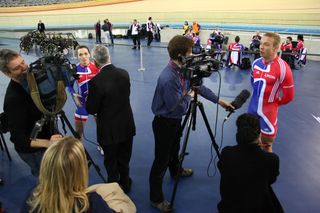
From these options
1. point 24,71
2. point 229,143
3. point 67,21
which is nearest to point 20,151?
point 24,71

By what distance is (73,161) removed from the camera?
1242mm

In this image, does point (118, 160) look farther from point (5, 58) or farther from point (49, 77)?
point (5, 58)

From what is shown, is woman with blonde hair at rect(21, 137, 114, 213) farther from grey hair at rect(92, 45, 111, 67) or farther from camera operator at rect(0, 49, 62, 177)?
grey hair at rect(92, 45, 111, 67)

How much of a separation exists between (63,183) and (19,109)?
122 cm

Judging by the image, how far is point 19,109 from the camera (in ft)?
7.13

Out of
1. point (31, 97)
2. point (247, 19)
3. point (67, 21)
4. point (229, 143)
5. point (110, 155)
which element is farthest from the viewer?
point (67, 21)

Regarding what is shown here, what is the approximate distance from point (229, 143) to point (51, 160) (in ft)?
11.0

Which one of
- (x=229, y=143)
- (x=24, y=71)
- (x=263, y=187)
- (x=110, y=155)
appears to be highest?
(x=24, y=71)

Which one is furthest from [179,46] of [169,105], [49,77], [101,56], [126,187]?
[126,187]

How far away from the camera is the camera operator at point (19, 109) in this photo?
2162 millimetres

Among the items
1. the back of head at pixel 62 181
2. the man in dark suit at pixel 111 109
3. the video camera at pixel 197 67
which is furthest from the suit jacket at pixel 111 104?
the back of head at pixel 62 181

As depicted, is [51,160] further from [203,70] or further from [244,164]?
[203,70]

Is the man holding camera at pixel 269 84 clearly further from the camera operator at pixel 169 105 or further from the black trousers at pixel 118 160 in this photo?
the black trousers at pixel 118 160

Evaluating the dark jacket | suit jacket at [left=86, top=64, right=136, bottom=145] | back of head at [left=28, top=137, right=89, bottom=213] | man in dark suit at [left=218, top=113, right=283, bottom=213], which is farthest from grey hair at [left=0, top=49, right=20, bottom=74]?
man in dark suit at [left=218, top=113, right=283, bottom=213]
